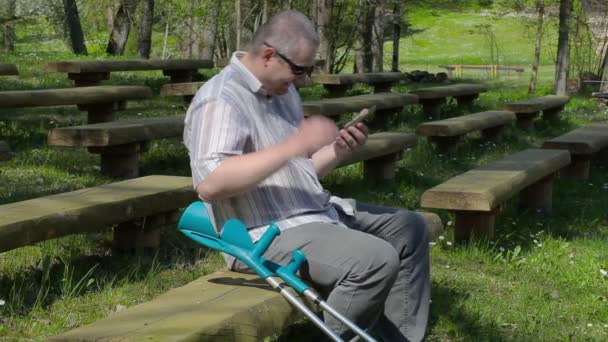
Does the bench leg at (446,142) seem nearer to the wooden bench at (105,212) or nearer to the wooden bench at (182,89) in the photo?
the wooden bench at (182,89)

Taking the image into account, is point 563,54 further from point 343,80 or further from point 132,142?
point 132,142

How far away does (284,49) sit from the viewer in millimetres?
3357

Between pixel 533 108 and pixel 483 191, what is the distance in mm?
5507

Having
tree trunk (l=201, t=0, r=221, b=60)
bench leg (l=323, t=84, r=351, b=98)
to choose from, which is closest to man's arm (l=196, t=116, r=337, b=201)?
bench leg (l=323, t=84, r=351, b=98)

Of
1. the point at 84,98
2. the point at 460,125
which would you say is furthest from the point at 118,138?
the point at 460,125

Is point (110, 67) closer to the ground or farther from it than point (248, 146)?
closer to the ground

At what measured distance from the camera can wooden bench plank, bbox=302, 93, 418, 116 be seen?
26.5 ft

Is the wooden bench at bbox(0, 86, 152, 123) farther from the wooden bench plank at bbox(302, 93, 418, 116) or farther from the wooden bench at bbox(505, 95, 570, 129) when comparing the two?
the wooden bench at bbox(505, 95, 570, 129)

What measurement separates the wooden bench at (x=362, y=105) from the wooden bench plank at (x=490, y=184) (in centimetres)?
191

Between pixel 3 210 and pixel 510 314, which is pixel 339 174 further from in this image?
pixel 3 210

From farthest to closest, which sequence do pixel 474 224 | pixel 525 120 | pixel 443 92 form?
pixel 525 120, pixel 443 92, pixel 474 224

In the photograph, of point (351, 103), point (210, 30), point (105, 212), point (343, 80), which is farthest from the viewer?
point (210, 30)

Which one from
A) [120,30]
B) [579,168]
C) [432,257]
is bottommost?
[579,168]

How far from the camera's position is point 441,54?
4512 cm
